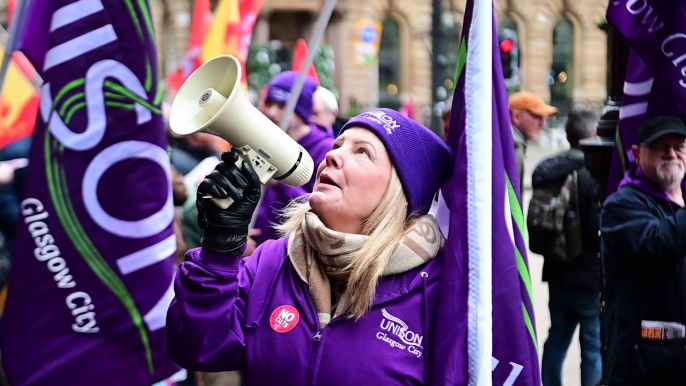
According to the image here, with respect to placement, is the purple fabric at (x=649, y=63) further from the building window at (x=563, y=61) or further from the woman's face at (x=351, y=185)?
the building window at (x=563, y=61)

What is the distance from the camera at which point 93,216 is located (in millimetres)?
3809

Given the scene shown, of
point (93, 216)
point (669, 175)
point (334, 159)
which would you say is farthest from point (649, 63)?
point (93, 216)

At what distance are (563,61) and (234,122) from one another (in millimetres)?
41628

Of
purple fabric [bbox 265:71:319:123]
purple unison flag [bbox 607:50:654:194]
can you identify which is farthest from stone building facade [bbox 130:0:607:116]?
purple unison flag [bbox 607:50:654:194]

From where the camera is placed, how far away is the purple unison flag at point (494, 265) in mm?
2311

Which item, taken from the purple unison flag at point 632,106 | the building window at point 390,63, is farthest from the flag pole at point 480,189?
the building window at point 390,63

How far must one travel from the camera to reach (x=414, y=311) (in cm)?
238

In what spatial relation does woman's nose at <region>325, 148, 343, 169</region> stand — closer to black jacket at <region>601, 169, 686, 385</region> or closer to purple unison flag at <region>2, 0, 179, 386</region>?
purple unison flag at <region>2, 0, 179, 386</region>

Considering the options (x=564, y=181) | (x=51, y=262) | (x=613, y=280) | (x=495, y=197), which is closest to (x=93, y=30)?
(x=51, y=262)

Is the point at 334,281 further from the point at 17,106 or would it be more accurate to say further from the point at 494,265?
the point at 17,106

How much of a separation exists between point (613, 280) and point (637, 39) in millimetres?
1027

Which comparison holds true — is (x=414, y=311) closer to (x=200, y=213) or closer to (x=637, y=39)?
(x=200, y=213)

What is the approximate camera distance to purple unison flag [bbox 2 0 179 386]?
373 cm

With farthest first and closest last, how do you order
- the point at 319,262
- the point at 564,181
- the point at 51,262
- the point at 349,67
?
the point at 349,67
the point at 564,181
the point at 51,262
the point at 319,262
